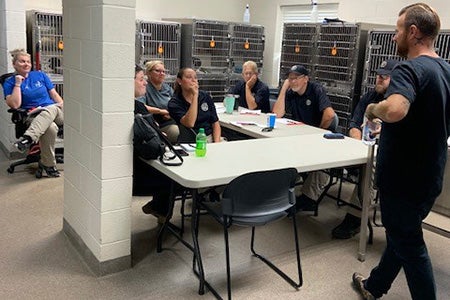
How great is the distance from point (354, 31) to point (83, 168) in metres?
3.32

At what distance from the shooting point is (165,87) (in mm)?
4367

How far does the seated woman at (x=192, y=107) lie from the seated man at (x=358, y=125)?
1202 millimetres

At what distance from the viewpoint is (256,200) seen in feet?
7.81

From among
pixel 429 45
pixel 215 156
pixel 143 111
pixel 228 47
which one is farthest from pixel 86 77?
pixel 228 47

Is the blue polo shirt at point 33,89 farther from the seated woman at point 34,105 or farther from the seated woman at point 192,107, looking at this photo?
the seated woman at point 192,107

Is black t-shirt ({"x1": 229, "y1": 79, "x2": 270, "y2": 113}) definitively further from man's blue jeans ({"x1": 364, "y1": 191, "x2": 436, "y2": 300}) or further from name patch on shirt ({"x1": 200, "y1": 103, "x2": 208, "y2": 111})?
man's blue jeans ({"x1": 364, "y1": 191, "x2": 436, "y2": 300})

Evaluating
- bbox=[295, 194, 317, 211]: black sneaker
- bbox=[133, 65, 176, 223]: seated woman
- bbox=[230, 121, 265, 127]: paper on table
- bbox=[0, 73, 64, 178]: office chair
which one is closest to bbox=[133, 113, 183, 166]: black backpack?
bbox=[133, 65, 176, 223]: seated woman

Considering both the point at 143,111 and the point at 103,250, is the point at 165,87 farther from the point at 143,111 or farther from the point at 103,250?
the point at 103,250

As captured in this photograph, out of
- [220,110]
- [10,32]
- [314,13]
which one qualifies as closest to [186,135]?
[220,110]

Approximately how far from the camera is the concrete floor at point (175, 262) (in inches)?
97.4

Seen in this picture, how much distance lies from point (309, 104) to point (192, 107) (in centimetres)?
125

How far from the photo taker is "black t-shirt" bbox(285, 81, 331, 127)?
4.14 meters

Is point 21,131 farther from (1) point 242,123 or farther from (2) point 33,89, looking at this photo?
(1) point 242,123

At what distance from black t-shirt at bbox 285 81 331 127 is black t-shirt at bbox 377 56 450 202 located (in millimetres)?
2106
